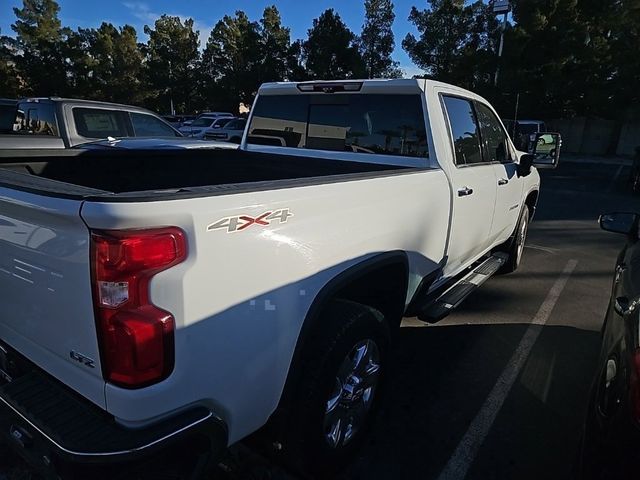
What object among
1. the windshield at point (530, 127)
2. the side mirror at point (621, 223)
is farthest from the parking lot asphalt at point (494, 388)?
the windshield at point (530, 127)

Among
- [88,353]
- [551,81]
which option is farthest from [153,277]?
[551,81]

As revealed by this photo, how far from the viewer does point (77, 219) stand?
129 centimetres

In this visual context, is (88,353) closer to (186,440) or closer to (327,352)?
(186,440)

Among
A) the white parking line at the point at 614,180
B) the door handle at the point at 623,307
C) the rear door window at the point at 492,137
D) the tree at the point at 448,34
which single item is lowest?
the white parking line at the point at 614,180

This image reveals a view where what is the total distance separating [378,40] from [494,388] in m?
41.8

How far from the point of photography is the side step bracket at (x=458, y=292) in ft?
9.82

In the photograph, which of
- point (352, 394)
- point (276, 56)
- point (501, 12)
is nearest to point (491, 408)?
point (352, 394)

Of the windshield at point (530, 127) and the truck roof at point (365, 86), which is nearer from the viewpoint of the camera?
the truck roof at point (365, 86)

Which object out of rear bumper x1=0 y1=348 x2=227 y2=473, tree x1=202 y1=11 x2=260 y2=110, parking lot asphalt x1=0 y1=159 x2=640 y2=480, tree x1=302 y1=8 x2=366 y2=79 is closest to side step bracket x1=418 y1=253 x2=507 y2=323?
parking lot asphalt x1=0 y1=159 x2=640 y2=480

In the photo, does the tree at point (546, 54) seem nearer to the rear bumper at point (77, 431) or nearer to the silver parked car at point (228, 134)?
the silver parked car at point (228, 134)

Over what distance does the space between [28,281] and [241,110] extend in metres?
47.2

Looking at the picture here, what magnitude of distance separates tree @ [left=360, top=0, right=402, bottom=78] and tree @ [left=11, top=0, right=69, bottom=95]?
1124 inches

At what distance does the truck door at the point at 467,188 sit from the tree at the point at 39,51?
47.3 meters

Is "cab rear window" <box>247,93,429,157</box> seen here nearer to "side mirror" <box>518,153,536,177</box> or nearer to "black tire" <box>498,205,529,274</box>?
"side mirror" <box>518,153,536,177</box>
